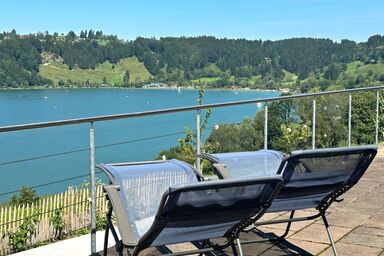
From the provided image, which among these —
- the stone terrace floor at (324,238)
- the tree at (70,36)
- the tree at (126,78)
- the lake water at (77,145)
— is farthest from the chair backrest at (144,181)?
the tree at (70,36)

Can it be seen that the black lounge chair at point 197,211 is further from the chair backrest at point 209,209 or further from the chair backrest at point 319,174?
the chair backrest at point 319,174

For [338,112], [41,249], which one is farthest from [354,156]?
[338,112]

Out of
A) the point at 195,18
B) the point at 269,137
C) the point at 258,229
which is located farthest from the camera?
the point at 195,18

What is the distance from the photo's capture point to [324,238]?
3508 mm

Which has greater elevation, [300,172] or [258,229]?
[300,172]

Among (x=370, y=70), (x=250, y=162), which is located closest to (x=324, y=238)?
(x=250, y=162)

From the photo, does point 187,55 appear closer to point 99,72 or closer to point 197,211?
point 99,72

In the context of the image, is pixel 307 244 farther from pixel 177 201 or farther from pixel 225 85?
pixel 225 85

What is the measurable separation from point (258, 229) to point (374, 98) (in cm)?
489

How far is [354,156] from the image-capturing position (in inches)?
111

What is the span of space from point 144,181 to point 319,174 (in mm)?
939

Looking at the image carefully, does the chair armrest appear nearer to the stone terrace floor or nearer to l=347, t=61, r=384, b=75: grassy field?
the stone terrace floor

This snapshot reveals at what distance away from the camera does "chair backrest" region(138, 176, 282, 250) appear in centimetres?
215

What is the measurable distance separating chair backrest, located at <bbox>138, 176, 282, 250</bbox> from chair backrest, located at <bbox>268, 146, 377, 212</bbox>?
394 mm
